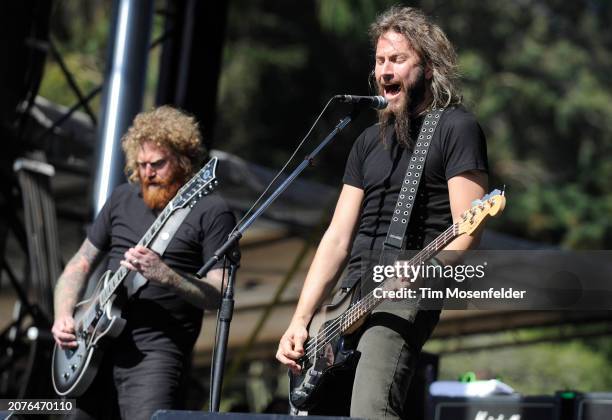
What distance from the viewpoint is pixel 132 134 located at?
505 centimetres

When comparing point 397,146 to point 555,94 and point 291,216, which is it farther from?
point 555,94

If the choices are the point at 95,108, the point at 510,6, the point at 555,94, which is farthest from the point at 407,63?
the point at 510,6

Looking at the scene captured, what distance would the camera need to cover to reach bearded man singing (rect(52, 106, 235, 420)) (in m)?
4.57

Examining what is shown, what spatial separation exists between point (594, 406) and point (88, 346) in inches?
83.9

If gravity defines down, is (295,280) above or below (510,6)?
below

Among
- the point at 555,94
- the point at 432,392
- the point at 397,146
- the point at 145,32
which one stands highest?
the point at 555,94

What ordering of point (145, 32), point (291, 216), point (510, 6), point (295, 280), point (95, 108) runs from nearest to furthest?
point (145, 32)
point (291, 216)
point (295, 280)
point (95, 108)
point (510, 6)

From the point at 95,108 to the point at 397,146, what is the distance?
15075 mm

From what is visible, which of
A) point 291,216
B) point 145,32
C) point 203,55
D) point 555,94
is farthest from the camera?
point 555,94

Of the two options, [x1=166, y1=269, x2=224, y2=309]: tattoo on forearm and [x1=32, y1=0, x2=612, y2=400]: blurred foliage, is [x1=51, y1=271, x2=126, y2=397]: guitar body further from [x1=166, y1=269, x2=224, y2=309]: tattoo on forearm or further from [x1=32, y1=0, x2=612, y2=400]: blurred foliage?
[x1=32, y1=0, x2=612, y2=400]: blurred foliage

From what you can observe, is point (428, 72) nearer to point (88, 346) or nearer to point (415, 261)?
point (415, 261)

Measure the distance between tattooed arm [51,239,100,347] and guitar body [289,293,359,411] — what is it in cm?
134

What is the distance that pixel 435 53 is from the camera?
4082 mm

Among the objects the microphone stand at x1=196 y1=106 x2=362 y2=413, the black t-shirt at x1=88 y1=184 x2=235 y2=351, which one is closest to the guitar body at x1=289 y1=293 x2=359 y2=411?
the microphone stand at x1=196 y1=106 x2=362 y2=413
